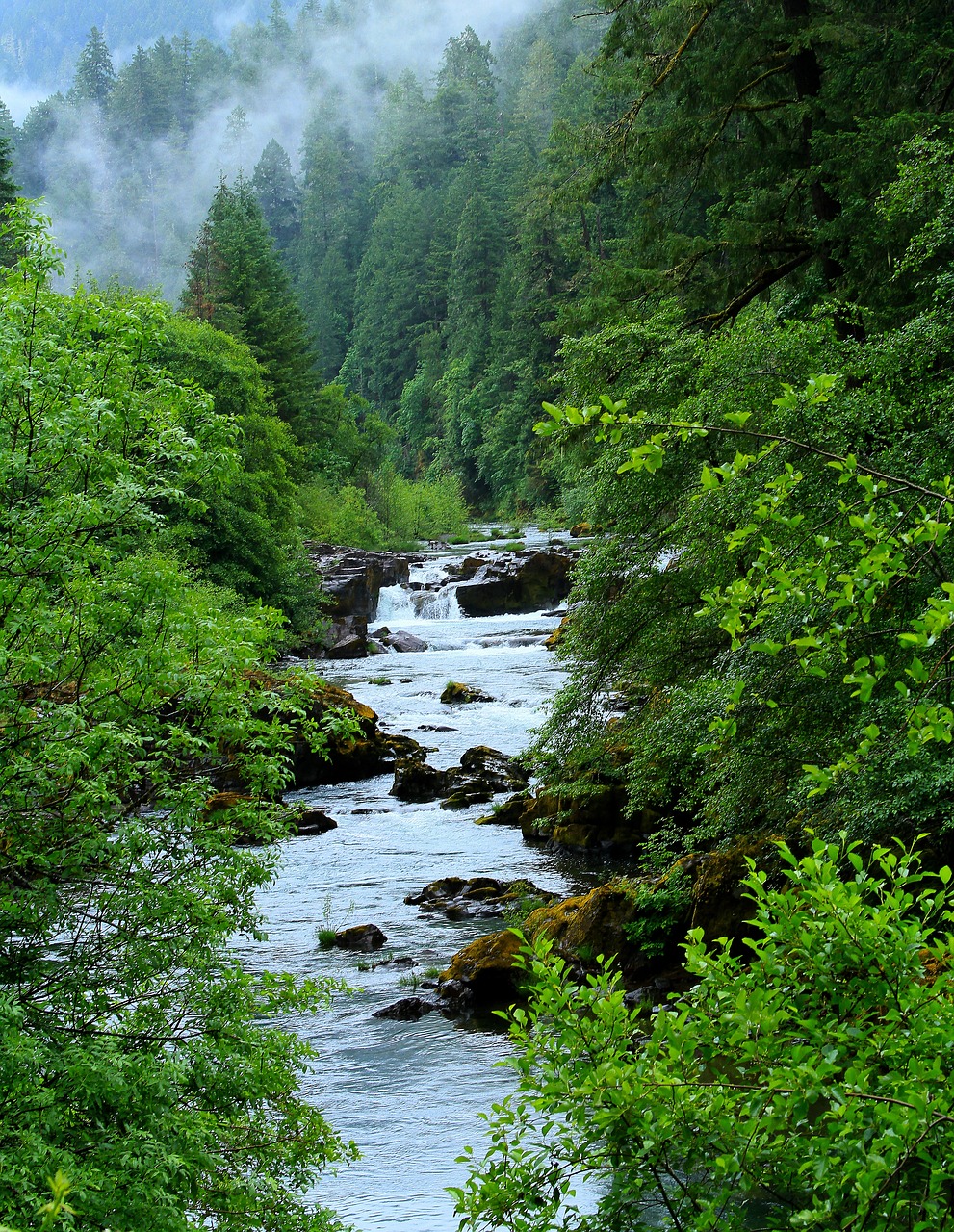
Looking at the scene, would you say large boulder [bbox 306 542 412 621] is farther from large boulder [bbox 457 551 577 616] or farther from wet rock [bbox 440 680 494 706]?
wet rock [bbox 440 680 494 706]

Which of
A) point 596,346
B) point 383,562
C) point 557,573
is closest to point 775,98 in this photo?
point 596,346

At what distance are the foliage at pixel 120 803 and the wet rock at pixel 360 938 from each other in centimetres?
553

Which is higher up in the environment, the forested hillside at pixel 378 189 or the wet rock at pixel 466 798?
the forested hillside at pixel 378 189

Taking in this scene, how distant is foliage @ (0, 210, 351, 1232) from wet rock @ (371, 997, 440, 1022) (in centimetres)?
407

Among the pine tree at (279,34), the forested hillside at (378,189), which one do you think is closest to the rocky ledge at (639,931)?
the forested hillside at (378,189)

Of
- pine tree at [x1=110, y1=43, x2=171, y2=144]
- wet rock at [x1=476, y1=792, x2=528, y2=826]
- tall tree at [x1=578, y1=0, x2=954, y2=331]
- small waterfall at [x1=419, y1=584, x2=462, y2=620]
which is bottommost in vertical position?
wet rock at [x1=476, y1=792, x2=528, y2=826]

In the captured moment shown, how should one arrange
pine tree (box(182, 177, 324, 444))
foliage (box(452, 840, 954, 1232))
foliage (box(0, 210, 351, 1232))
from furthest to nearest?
pine tree (box(182, 177, 324, 444))
foliage (box(0, 210, 351, 1232))
foliage (box(452, 840, 954, 1232))

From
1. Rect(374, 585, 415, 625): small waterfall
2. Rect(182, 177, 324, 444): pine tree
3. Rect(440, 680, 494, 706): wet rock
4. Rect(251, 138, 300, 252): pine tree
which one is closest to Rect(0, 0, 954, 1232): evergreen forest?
Rect(440, 680, 494, 706): wet rock

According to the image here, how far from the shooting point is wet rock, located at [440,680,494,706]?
859 inches

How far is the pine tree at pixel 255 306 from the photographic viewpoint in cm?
4578

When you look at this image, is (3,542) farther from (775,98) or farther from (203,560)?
(203,560)

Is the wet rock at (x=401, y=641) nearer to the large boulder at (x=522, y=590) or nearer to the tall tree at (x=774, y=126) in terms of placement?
the large boulder at (x=522, y=590)

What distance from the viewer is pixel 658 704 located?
11.1m

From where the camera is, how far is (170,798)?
4.72 m
